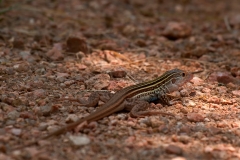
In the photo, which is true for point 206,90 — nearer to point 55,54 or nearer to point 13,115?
point 55,54

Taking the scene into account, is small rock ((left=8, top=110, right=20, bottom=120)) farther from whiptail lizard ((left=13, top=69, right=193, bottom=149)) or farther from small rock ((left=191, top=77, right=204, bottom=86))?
small rock ((left=191, top=77, right=204, bottom=86))

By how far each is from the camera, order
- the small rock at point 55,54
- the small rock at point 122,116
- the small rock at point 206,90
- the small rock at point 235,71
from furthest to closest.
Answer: the small rock at point 55,54 → the small rock at point 235,71 → the small rock at point 206,90 → the small rock at point 122,116

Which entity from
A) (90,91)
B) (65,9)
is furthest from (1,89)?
(65,9)

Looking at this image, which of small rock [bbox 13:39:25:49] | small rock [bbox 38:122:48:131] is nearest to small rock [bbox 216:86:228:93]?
small rock [bbox 38:122:48:131]

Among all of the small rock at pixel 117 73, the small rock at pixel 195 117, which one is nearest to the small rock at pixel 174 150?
the small rock at pixel 195 117

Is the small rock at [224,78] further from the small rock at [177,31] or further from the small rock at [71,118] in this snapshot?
the small rock at [71,118]

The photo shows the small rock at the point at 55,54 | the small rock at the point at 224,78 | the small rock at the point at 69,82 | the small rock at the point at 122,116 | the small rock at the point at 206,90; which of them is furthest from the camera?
the small rock at the point at 55,54
